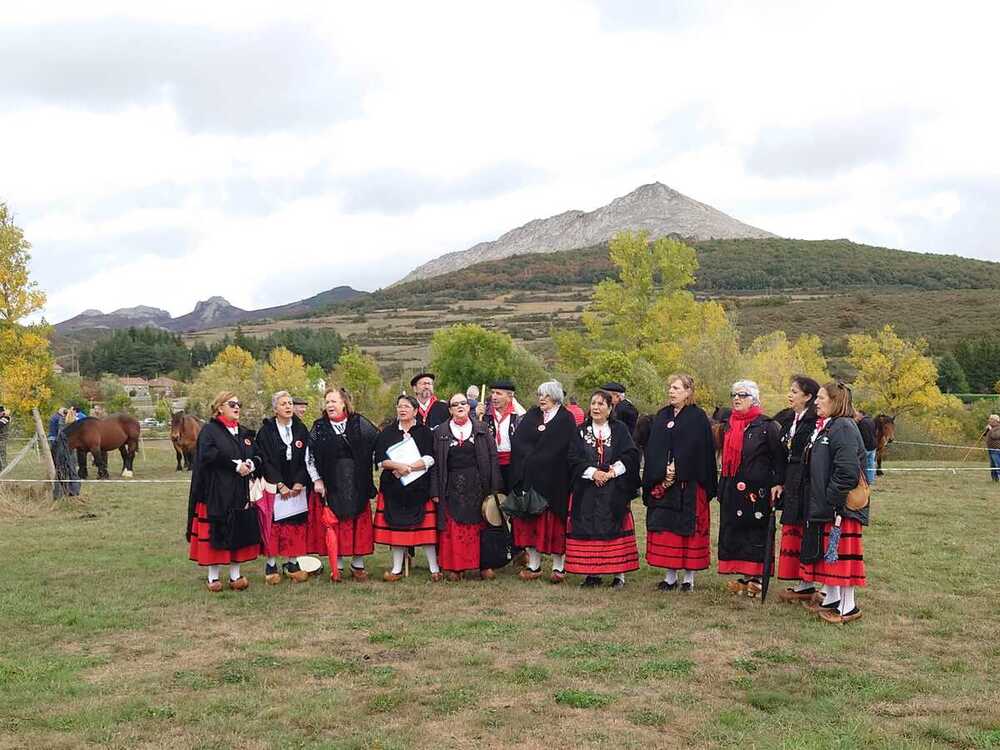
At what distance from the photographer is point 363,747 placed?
4.21m

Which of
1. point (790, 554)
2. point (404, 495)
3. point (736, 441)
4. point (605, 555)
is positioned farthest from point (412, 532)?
point (790, 554)

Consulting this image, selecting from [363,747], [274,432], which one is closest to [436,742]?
[363,747]

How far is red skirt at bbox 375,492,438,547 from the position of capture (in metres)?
8.05

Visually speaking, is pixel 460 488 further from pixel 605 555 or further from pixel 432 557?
pixel 605 555

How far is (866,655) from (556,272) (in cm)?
12677

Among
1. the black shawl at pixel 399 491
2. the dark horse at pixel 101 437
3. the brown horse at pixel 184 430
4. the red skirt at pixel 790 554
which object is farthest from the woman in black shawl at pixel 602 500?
the dark horse at pixel 101 437

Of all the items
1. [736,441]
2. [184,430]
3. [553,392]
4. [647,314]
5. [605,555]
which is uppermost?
[647,314]

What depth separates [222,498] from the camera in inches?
301

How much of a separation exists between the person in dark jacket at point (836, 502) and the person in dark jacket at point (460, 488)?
2.88 metres

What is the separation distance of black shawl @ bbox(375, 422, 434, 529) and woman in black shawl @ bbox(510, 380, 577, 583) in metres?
0.87

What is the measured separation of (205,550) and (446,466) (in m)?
2.27

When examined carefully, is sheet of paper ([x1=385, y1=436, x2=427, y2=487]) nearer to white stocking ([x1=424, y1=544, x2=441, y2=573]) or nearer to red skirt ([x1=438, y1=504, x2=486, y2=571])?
red skirt ([x1=438, y1=504, x2=486, y2=571])

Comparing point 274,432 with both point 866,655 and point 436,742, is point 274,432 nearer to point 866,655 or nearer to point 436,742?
point 436,742

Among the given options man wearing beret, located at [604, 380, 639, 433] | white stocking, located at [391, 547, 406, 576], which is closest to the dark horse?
white stocking, located at [391, 547, 406, 576]
